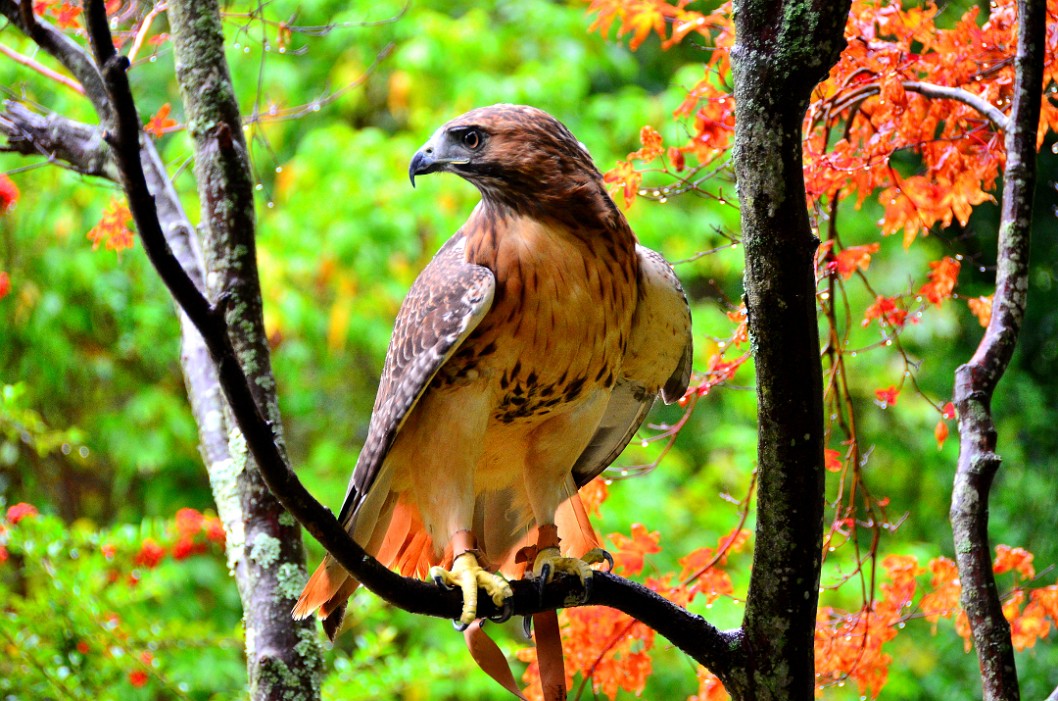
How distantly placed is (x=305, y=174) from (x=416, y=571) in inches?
166

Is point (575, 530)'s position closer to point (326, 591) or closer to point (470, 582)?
point (470, 582)

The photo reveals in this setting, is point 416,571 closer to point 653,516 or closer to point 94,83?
point 94,83

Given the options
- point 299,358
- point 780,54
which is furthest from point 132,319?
point 780,54

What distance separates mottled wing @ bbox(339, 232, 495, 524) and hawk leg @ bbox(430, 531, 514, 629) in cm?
24

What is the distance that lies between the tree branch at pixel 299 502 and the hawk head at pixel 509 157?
0.74 m

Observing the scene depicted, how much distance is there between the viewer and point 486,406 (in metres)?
2.26

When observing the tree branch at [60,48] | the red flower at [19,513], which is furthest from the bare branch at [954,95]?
the red flower at [19,513]

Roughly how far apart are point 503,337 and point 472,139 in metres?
0.42

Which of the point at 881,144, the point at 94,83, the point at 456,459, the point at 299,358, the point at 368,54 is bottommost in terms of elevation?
the point at 456,459

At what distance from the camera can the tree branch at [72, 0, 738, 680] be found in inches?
49.5

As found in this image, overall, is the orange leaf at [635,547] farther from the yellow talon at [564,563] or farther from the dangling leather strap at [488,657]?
the dangling leather strap at [488,657]

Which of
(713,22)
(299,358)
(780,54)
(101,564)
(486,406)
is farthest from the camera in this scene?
(299,358)

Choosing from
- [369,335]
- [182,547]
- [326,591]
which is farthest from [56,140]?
[369,335]

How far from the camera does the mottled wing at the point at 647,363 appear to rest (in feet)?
7.99
